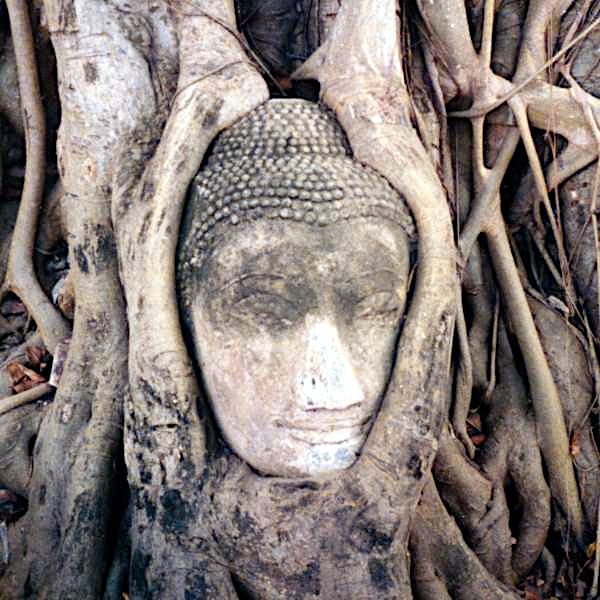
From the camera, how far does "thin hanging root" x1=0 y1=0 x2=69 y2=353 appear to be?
2697mm

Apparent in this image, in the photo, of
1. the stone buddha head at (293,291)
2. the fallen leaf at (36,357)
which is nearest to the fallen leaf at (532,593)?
the stone buddha head at (293,291)

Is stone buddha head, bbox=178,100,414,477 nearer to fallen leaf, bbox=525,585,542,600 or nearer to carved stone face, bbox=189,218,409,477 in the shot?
carved stone face, bbox=189,218,409,477

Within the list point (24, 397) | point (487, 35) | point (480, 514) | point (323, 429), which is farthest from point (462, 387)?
point (24, 397)

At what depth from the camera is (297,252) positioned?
177 centimetres

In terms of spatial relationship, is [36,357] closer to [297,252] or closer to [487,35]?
[297,252]

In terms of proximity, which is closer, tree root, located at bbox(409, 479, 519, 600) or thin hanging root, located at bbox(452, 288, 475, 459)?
tree root, located at bbox(409, 479, 519, 600)

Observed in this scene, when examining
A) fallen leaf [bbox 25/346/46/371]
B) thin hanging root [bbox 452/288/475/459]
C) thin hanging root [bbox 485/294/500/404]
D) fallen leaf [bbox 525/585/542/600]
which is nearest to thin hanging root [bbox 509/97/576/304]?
thin hanging root [bbox 485/294/500/404]

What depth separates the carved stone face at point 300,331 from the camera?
1774 mm

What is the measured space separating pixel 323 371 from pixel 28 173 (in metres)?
1.63

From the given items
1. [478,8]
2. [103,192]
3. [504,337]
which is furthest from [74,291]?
[478,8]

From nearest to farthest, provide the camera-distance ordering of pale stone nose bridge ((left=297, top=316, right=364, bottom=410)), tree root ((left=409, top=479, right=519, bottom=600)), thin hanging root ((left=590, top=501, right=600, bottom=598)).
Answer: pale stone nose bridge ((left=297, top=316, right=364, bottom=410)), tree root ((left=409, top=479, right=519, bottom=600)), thin hanging root ((left=590, top=501, right=600, bottom=598))

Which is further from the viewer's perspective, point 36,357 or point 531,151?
point 36,357

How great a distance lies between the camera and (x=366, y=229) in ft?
6.01

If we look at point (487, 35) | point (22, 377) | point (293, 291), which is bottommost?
point (22, 377)
